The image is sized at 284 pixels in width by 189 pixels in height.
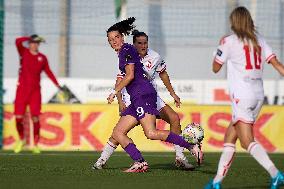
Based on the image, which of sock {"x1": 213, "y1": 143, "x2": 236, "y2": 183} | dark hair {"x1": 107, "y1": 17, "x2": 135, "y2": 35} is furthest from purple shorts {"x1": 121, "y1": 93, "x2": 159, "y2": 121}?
sock {"x1": 213, "y1": 143, "x2": 236, "y2": 183}

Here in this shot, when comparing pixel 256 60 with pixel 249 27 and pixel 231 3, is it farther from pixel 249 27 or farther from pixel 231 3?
pixel 231 3

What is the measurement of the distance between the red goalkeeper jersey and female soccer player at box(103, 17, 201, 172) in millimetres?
6344

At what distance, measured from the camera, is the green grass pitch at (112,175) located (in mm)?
11492

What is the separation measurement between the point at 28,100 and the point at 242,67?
985cm

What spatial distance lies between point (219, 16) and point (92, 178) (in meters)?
13.1

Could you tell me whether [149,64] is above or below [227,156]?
above

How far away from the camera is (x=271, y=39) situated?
24.8 metres

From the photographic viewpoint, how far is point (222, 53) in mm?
10320

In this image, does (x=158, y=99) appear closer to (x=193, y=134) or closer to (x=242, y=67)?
(x=193, y=134)

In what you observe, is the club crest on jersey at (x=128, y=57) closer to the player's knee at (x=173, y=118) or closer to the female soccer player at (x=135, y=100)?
the female soccer player at (x=135, y=100)

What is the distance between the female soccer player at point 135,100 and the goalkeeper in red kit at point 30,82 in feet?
20.6

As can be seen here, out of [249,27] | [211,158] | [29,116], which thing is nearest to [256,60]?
[249,27]

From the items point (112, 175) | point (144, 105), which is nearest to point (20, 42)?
point (144, 105)

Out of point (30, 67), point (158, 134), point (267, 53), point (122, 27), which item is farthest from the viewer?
point (30, 67)
